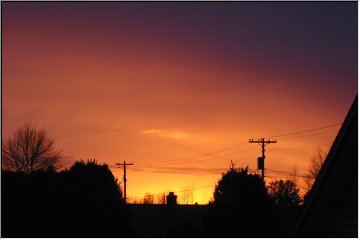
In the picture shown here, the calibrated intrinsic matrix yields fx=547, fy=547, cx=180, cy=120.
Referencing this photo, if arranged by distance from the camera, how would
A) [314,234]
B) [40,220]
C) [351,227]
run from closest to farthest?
[351,227], [314,234], [40,220]

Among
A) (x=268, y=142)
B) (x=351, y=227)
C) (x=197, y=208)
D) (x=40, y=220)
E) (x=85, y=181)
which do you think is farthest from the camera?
(x=268, y=142)

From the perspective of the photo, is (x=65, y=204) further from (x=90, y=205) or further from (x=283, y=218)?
(x=283, y=218)

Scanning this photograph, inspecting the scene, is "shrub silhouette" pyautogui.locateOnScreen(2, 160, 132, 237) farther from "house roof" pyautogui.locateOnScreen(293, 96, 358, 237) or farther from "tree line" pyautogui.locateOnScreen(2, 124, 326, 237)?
"house roof" pyautogui.locateOnScreen(293, 96, 358, 237)

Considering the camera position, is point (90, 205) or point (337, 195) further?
point (90, 205)

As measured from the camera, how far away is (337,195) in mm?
9430

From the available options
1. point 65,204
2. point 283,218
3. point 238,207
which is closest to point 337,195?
point 238,207

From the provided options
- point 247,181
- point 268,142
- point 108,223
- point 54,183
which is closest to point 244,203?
point 247,181

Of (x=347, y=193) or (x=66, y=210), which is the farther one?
(x=66, y=210)

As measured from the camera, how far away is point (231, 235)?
2734 cm

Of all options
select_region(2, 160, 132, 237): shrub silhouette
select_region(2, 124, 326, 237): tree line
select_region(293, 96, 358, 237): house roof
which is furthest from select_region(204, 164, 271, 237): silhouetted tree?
select_region(293, 96, 358, 237): house roof

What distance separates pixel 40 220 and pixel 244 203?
10146 millimetres

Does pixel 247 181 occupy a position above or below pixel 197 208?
above

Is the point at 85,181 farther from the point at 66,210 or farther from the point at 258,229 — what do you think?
the point at 258,229

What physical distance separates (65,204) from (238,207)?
878 cm
